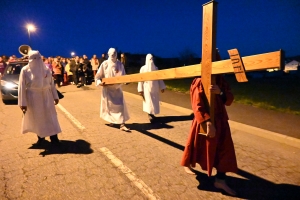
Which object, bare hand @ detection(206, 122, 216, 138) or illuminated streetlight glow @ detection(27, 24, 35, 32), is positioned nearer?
bare hand @ detection(206, 122, 216, 138)

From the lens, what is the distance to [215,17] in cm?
256

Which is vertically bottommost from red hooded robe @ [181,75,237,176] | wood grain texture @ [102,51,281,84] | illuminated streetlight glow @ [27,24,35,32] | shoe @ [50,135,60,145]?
shoe @ [50,135,60,145]

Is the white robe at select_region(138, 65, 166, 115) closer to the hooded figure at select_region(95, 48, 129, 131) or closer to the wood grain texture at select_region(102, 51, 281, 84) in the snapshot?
the hooded figure at select_region(95, 48, 129, 131)

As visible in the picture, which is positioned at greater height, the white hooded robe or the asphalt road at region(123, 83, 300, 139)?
the white hooded robe

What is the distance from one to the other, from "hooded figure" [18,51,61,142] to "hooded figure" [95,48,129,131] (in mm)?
1437

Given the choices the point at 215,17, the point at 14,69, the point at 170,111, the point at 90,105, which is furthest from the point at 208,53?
the point at 14,69

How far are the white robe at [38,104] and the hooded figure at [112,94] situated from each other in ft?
4.67

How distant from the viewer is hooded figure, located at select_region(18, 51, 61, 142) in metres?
4.60

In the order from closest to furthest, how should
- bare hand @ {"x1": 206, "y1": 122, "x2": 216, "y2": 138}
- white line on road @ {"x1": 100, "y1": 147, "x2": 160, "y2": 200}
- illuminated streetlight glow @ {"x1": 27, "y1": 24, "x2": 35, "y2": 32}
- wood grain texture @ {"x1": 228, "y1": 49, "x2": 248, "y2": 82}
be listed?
wood grain texture @ {"x1": 228, "y1": 49, "x2": 248, "y2": 82} → bare hand @ {"x1": 206, "y1": 122, "x2": 216, "y2": 138} → white line on road @ {"x1": 100, "y1": 147, "x2": 160, "y2": 200} → illuminated streetlight glow @ {"x1": 27, "y1": 24, "x2": 35, "y2": 32}

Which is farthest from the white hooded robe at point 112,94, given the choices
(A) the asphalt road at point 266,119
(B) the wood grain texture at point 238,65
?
(B) the wood grain texture at point 238,65

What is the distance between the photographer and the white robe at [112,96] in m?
6.12

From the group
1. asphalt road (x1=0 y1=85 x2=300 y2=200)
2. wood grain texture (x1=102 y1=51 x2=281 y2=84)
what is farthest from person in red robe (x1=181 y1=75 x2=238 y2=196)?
asphalt road (x1=0 y1=85 x2=300 y2=200)

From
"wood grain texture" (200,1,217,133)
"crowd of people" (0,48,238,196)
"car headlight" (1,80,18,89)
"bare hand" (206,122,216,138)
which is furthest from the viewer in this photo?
"car headlight" (1,80,18,89)

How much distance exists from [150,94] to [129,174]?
11.4ft
